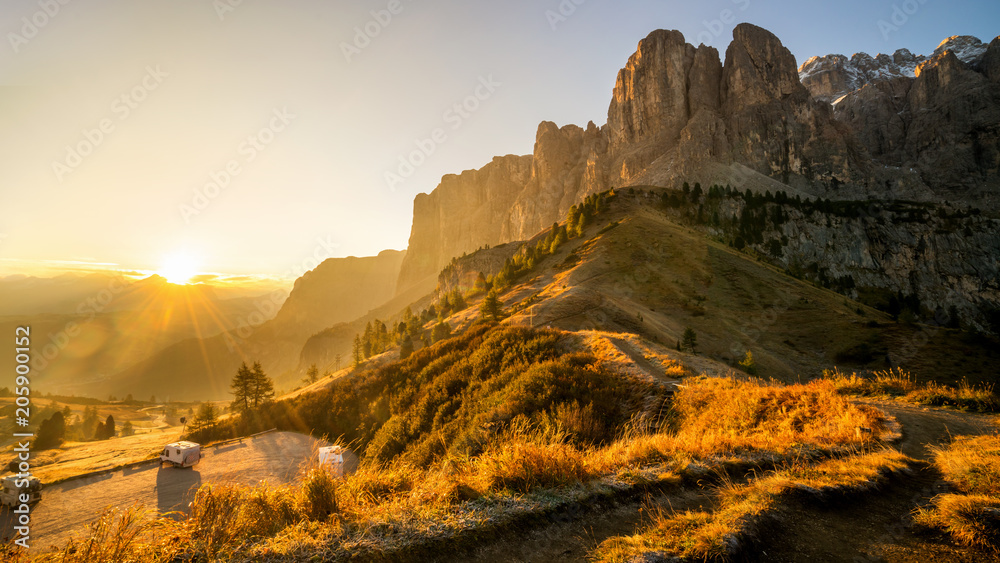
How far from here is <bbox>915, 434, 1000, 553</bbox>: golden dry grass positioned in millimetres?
4246

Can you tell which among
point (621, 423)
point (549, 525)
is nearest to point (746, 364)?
point (621, 423)

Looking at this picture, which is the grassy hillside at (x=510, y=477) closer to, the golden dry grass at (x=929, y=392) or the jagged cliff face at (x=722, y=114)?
the golden dry grass at (x=929, y=392)

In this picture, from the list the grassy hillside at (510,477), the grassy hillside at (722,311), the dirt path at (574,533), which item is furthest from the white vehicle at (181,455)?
the dirt path at (574,533)

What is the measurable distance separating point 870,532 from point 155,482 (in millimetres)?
43887

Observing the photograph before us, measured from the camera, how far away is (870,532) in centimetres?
475

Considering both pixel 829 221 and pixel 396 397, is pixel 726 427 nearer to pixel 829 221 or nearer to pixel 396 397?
pixel 396 397

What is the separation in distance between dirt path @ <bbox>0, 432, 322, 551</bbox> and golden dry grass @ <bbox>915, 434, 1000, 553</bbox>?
944 inches

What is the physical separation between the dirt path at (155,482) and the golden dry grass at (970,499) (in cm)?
2397

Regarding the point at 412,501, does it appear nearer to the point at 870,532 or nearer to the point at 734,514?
the point at 734,514

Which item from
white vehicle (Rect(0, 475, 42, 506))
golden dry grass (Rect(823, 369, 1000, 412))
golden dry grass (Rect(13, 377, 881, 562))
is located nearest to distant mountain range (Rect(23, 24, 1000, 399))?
golden dry grass (Rect(823, 369, 1000, 412))

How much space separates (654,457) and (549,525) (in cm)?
296

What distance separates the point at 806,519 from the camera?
16.2ft

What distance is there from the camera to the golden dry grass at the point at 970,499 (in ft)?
13.9

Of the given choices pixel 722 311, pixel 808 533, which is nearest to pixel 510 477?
pixel 808 533
